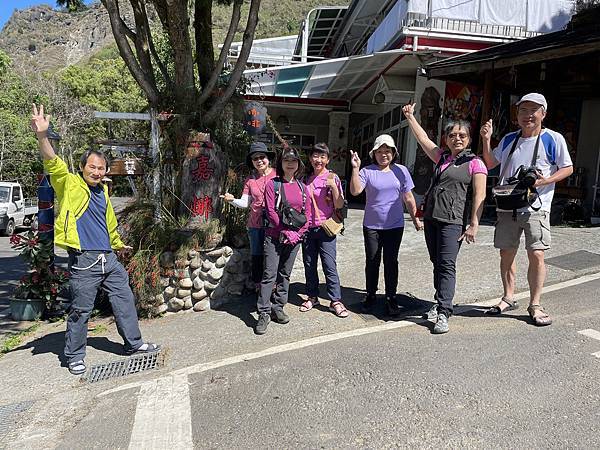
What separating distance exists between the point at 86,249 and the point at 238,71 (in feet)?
10.1

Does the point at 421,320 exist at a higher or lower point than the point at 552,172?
lower

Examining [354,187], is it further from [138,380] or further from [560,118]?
[560,118]

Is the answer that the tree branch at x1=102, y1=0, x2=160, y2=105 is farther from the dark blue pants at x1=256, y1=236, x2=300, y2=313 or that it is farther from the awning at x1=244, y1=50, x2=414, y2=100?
the awning at x1=244, y1=50, x2=414, y2=100

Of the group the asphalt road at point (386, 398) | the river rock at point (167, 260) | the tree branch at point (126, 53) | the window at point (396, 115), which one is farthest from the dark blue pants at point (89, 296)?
the window at point (396, 115)

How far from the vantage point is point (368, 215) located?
452 cm

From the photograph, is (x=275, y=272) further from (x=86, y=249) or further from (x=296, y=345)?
(x=86, y=249)

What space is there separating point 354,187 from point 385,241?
0.63 m

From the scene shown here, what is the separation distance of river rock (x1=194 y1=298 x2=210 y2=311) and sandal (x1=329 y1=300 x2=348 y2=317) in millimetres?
1421

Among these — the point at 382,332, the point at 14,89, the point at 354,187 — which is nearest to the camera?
the point at 382,332

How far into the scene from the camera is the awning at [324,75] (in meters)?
11.9

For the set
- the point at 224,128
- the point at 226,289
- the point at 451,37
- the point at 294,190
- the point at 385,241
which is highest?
the point at 451,37

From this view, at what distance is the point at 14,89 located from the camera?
26.8 meters

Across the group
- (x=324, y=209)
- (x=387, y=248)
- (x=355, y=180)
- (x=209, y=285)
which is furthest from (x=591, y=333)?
(x=209, y=285)

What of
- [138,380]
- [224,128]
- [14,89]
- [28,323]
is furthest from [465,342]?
[14,89]
